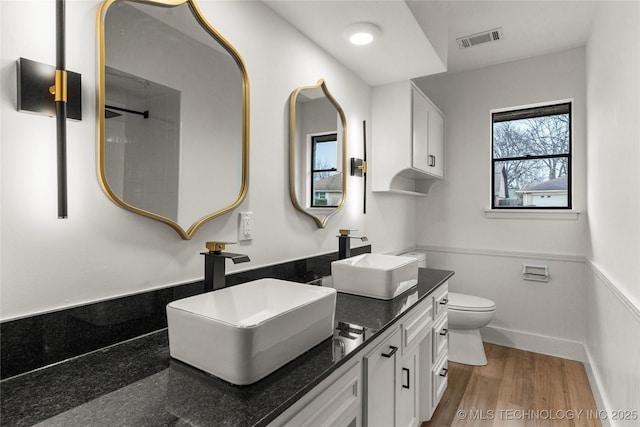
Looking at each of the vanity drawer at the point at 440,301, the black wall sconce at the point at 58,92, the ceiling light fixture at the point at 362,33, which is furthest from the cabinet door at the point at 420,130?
the black wall sconce at the point at 58,92

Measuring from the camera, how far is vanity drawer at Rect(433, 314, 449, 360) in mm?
1906

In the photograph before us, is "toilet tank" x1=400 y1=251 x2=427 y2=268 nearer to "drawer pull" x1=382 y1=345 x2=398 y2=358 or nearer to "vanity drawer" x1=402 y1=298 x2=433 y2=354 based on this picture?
"vanity drawer" x1=402 y1=298 x2=433 y2=354

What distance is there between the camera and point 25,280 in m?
0.89

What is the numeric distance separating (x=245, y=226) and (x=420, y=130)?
180 centimetres

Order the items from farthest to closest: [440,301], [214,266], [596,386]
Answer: [596,386] → [440,301] → [214,266]

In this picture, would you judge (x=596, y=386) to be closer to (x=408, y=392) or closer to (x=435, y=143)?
(x=408, y=392)

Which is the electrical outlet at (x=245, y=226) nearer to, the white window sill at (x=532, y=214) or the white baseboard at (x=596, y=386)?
the white baseboard at (x=596, y=386)

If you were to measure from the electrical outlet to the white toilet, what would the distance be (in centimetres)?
188

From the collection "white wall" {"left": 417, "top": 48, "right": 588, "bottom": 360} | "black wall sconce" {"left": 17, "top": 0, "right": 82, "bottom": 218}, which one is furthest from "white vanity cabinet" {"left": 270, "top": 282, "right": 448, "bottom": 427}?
"white wall" {"left": 417, "top": 48, "right": 588, "bottom": 360}

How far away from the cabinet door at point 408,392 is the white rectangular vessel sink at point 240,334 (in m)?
0.60

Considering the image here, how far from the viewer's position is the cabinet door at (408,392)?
1472 mm

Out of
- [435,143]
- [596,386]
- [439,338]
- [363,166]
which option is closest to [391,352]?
[439,338]

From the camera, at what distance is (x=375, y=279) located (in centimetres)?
157

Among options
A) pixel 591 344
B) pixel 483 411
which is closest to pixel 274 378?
pixel 483 411
